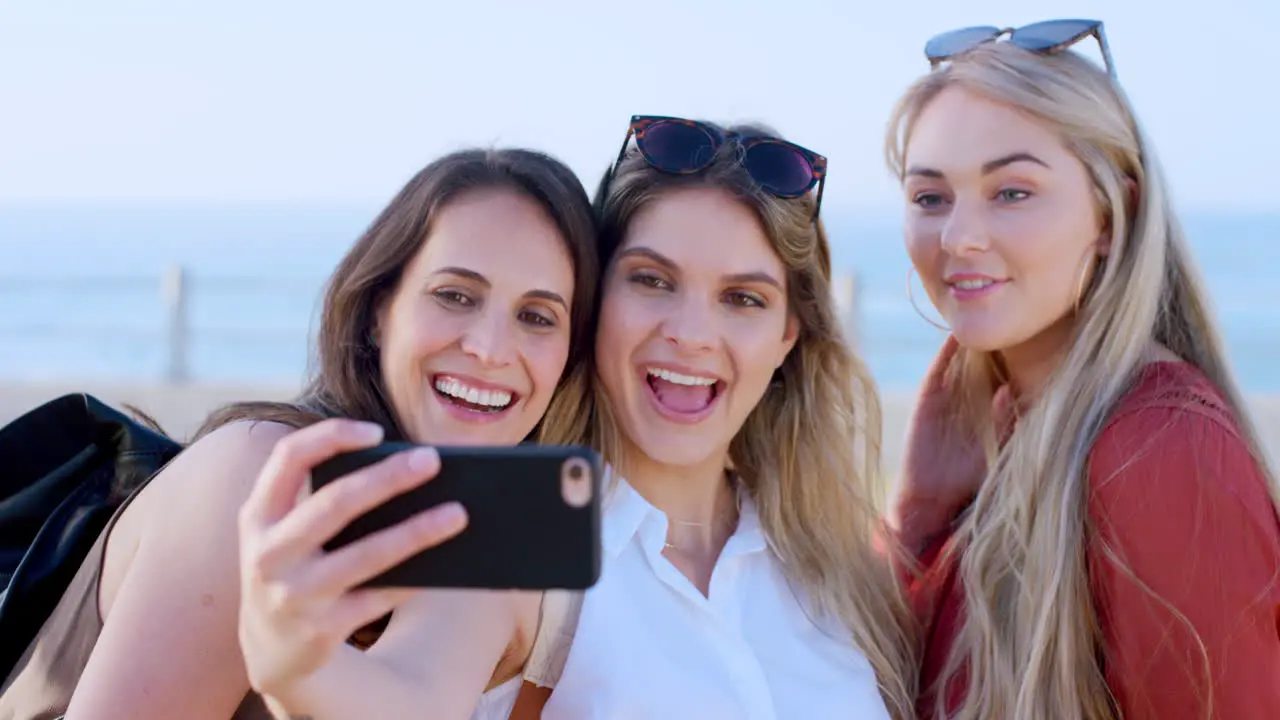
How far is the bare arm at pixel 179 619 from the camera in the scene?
2279 millimetres

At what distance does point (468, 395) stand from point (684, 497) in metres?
0.87

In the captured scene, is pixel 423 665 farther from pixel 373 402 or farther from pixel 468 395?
pixel 373 402

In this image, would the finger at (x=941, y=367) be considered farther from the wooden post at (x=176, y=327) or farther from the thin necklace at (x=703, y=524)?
the wooden post at (x=176, y=327)

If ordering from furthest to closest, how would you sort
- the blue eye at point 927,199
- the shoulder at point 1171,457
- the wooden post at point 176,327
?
the wooden post at point 176,327 → the blue eye at point 927,199 → the shoulder at point 1171,457

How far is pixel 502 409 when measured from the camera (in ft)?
10.3

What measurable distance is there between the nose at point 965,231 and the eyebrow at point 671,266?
0.52 meters

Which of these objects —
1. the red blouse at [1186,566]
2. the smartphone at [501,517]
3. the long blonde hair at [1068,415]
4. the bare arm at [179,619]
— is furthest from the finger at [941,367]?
the smartphone at [501,517]

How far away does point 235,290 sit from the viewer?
59.1 feet

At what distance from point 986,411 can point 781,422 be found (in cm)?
68

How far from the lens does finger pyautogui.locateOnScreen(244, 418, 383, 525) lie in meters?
1.66

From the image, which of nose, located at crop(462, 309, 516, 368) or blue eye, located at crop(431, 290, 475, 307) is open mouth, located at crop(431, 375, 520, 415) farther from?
blue eye, located at crop(431, 290, 475, 307)

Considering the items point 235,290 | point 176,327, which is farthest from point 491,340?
point 235,290

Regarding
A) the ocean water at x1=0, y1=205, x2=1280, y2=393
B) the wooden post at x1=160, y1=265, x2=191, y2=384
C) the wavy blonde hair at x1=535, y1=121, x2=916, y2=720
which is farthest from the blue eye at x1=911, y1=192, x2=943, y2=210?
the wooden post at x1=160, y1=265, x2=191, y2=384

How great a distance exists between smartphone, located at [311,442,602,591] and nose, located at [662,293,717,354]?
5.74ft
